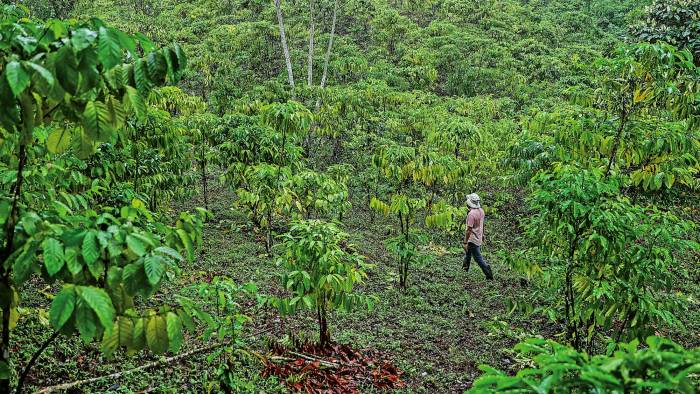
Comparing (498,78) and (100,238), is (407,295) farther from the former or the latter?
(498,78)

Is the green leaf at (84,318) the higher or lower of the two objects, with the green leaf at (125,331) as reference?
higher

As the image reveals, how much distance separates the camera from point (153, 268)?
168 cm

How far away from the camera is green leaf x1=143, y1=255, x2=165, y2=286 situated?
5.47 ft

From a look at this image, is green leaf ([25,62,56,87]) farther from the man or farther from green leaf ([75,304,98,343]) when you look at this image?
the man

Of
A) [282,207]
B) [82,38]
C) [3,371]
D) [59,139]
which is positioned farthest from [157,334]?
[282,207]

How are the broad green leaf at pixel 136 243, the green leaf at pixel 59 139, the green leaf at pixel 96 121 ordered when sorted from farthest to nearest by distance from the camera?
the green leaf at pixel 59 139 → the green leaf at pixel 96 121 → the broad green leaf at pixel 136 243

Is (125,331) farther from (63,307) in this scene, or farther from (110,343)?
(63,307)

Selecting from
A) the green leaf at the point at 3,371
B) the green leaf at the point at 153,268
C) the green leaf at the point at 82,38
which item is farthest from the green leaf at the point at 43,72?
the green leaf at the point at 3,371

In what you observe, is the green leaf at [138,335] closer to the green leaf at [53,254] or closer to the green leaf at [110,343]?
the green leaf at [110,343]

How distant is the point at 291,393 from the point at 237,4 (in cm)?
1626

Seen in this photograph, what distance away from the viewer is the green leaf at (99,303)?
1510 mm

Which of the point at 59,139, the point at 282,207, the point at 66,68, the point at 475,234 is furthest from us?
the point at 475,234

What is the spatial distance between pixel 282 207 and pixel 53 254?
16.8 ft

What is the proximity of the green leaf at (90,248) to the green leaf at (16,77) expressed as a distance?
479mm
